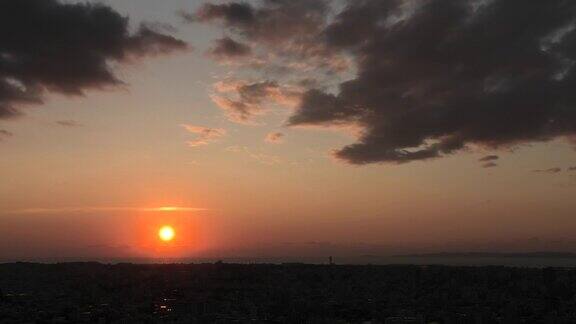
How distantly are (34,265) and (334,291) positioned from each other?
3611 cm

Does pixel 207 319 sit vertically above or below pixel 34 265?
below

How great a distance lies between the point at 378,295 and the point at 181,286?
Answer: 1499 cm

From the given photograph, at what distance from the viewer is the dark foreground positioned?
99.7 ft

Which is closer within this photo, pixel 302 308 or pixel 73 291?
pixel 302 308

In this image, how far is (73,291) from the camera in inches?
1655

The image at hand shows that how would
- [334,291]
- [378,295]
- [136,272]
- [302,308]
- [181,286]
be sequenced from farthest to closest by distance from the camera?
[136,272] < [181,286] < [334,291] < [378,295] < [302,308]

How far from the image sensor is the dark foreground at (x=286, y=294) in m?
30.4

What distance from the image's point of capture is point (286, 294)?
1551 inches

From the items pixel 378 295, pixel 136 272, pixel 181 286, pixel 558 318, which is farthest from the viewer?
pixel 136 272

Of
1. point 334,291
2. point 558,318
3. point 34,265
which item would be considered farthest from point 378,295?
point 34,265

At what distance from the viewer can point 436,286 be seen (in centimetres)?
4275

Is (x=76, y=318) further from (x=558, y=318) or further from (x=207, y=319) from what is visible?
(x=558, y=318)

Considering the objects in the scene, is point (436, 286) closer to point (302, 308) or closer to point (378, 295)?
point (378, 295)

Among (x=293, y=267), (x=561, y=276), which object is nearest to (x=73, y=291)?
(x=293, y=267)
